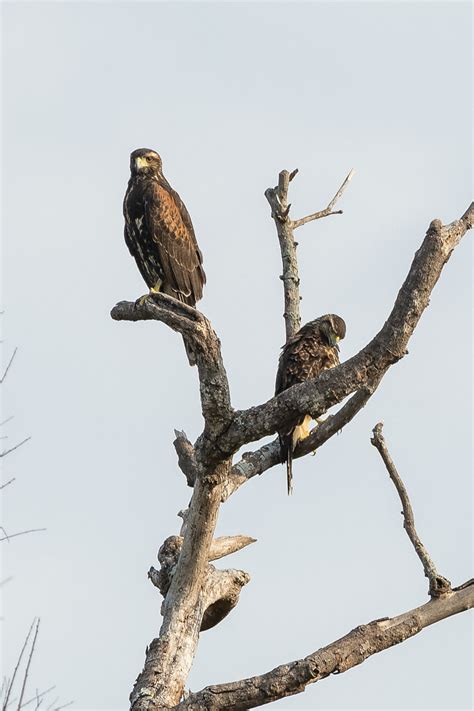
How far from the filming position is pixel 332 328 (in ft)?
28.2

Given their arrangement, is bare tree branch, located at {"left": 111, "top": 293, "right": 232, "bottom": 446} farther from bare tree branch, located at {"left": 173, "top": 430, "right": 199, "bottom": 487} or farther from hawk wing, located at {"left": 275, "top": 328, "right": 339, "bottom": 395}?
hawk wing, located at {"left": 275, "top": 328, "right": 339, "bottom": 395}

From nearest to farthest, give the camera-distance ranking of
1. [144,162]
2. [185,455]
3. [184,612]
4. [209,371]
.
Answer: [209,371]
[184,612]
[185,455]
[144,162]

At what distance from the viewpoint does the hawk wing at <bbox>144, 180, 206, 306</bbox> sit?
881cm

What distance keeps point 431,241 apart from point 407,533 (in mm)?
1451

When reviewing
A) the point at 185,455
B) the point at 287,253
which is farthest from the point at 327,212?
the point at 185,455

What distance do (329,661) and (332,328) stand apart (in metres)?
3.81

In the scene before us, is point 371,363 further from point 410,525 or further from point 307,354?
point 307,354

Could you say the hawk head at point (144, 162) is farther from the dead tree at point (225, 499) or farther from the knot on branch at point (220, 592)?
the knot on branch at point (220, 592)

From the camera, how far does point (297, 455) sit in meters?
7.28

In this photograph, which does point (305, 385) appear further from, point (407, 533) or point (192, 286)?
point (192, 286)

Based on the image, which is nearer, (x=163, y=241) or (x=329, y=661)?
(x=329, y=661)

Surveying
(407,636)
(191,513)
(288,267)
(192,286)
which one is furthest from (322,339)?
(407,636)

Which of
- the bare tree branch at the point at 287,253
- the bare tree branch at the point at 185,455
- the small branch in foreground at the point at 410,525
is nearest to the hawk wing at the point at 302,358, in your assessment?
the bare tree branch at the point at 287,253

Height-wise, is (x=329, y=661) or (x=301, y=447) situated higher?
(x=301, y=447)
